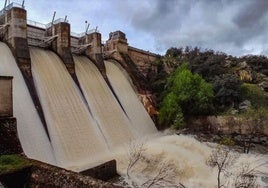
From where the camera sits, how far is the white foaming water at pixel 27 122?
12.5 metres

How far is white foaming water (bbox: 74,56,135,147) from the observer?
56.3ft

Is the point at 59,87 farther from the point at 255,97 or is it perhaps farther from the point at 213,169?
the point at 255,97

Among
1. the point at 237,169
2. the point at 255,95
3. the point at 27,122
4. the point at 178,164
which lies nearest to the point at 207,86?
the point at 255,95

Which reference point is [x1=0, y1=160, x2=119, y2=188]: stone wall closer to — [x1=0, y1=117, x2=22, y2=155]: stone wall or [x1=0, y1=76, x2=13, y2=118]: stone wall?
[x1=0, y1=117, x2=22, y2=155]: stone wall

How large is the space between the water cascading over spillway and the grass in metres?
4.20

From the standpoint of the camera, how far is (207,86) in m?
22.5

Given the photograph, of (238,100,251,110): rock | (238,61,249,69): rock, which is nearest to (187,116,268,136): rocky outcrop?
(238,100,251,110): rock

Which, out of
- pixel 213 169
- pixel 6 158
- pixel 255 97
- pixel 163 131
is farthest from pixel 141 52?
pixel 6 158

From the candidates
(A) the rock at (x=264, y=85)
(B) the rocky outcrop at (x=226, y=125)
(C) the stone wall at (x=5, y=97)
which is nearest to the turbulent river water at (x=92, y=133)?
(C) the stone wall at (x=5, y=97)

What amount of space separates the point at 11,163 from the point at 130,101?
1370 centimetres

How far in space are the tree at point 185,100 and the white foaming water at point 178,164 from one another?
5005 millimetres

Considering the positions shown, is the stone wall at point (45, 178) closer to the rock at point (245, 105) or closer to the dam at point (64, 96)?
the dam at point (64, 96)

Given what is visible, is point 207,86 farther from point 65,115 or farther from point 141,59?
point 65,115

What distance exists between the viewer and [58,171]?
Result: 25.7 feet
